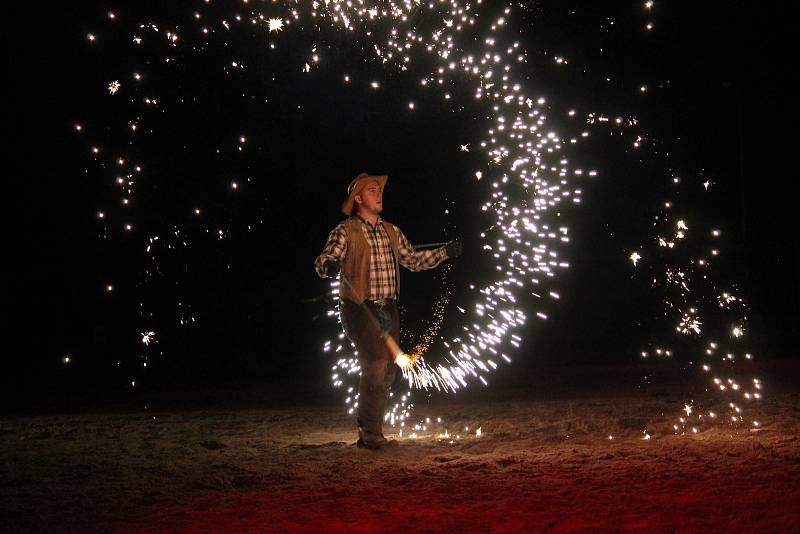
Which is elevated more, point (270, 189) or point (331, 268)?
point (270, 189)

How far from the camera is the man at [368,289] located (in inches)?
245

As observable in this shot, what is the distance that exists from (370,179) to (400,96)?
3.01m

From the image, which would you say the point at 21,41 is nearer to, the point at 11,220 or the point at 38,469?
the point at 11,220

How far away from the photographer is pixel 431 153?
9.51 meters

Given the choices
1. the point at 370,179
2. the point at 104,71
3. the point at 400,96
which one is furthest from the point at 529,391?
the point at 104,71

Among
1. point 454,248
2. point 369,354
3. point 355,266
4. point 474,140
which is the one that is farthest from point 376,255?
point 474,140

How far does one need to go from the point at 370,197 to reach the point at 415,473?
85.9 inches

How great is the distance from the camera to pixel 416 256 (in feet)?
22.2

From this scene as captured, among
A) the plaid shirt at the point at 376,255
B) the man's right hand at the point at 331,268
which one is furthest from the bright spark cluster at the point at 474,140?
the man's right hand at the point at 331,268

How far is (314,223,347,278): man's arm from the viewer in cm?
611

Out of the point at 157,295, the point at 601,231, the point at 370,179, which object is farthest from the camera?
the point at 601,231

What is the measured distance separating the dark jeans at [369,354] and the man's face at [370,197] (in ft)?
2.39

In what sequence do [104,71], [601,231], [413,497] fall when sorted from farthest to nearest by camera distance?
[601,231] < [104,71] < [413,497]

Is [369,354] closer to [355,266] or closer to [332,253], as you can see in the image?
[355,266]
